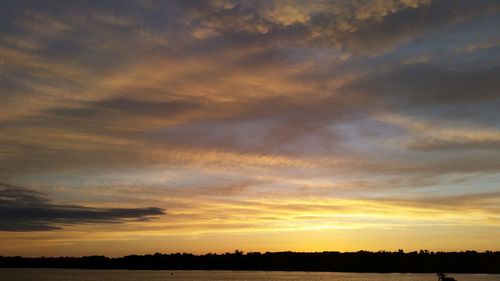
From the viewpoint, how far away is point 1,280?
196750 mm

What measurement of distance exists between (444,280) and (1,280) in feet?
486

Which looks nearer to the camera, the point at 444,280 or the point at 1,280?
the point at 444,280

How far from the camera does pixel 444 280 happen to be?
14025 centimetres
